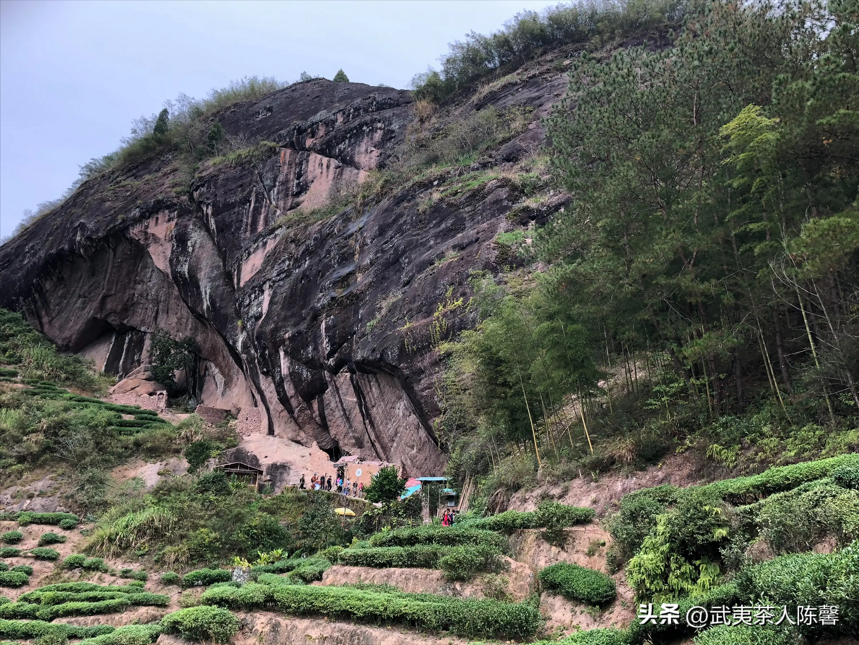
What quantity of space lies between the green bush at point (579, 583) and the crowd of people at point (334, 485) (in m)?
13.9

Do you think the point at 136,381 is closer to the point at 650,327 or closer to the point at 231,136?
the point at 231,136

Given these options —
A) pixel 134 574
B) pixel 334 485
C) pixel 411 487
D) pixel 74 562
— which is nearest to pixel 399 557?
pixel 411 487

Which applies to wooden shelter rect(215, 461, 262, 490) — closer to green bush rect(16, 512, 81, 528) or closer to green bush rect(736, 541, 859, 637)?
green bush rect(16, 512, 81, 528)

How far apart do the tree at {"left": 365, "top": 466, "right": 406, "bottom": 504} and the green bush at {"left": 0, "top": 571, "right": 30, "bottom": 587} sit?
953 cm

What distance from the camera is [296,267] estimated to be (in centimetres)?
2783

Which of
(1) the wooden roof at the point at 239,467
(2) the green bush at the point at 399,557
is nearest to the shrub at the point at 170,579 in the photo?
(2) the green bush at the point at 399,557

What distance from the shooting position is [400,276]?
74.1 ft

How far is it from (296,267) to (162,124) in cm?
2449

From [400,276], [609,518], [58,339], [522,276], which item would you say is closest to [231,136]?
[58,339]

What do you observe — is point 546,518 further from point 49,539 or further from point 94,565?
point 49,539

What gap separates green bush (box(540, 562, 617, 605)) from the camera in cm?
709

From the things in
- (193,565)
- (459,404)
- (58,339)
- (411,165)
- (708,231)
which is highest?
(411,165)

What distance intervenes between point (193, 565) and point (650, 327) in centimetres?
1385

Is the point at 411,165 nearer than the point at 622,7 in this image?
Yes
